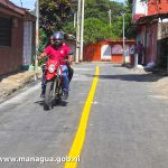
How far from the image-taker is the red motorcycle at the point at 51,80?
1391 cm

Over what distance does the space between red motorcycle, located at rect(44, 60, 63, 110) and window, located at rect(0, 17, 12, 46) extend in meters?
11.5

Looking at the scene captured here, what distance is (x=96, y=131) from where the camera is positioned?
11.0 m

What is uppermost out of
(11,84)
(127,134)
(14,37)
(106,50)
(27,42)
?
(14,37)

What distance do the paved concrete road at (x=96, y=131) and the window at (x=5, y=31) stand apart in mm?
8882

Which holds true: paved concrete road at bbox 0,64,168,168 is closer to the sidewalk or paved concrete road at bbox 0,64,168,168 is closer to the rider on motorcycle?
the rider on motorcycle

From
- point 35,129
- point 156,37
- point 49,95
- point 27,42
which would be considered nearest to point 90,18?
point 156,37

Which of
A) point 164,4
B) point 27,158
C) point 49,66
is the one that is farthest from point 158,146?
point 164,4

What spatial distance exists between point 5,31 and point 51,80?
1273 cm

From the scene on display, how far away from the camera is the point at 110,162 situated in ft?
27.6

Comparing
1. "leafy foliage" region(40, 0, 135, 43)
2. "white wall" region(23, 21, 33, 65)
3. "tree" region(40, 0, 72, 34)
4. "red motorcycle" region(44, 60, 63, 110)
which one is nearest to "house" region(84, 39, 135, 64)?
"leafy foliage" region(40, 0, 135, 43)

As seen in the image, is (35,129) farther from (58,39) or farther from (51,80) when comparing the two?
(58,39)

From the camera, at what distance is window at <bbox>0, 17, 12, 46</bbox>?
1000 inches

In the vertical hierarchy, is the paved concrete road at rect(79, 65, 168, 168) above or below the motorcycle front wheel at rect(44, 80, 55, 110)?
below

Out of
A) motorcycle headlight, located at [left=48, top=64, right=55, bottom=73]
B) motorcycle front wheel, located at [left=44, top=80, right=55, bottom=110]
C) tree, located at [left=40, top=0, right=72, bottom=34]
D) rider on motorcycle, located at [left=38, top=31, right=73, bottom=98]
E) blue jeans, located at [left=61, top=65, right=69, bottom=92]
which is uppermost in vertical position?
tree, located at [left=40, top=0, right=72, bottom=34]
